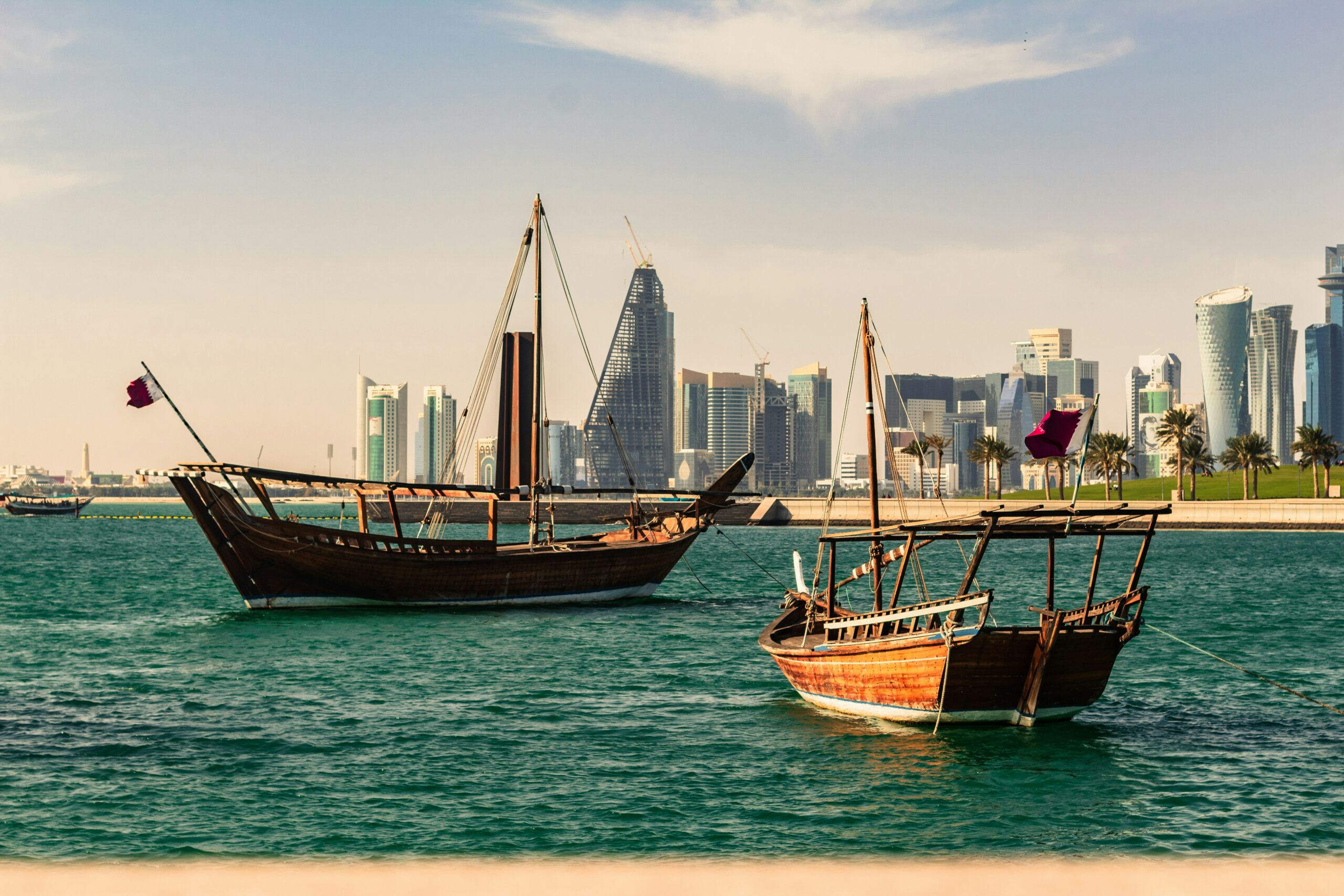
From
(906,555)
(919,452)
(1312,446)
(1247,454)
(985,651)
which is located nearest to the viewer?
(985,651)

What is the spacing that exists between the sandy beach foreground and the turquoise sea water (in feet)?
24.4

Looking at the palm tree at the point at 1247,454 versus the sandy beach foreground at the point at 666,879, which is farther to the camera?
the palm tree at the point at 1247,454

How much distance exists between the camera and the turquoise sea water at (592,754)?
17.2 m

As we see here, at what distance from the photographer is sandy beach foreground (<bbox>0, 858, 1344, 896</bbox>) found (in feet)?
27.5

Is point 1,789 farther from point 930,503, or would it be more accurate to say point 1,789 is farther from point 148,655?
point 930,503

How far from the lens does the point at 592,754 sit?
2275cm

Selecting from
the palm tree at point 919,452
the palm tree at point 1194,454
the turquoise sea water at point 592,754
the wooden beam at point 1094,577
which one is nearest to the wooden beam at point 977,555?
the wooden beam at point 1094,577

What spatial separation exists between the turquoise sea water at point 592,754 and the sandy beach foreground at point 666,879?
7429mm

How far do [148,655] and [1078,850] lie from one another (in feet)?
102

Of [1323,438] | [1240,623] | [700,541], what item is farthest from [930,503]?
[1240,623]

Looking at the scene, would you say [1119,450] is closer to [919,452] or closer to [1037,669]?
[919,452]

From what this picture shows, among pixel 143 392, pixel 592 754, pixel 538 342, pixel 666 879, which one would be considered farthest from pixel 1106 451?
A: pixel 666 879

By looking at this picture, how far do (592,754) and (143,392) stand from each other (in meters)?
28.4

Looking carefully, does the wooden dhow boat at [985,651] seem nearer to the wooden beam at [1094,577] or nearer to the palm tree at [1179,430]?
the wooden beam at [1094,577]
